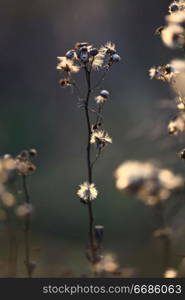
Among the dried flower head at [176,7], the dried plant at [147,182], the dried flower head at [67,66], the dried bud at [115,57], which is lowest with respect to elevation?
the dried plant at [147,182]

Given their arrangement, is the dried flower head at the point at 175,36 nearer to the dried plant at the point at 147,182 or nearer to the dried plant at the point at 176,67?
the dried plant at the point at 176,67

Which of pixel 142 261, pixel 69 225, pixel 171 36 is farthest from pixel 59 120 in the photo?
pixel 171 36

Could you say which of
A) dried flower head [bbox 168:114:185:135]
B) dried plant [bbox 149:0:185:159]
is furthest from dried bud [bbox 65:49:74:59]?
dried flower head [bbox 168:114:185:135]

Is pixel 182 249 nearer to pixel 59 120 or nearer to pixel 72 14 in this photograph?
pixel 59 120

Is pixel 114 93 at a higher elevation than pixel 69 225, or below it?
higher

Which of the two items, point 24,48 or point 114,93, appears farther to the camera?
point 24,48

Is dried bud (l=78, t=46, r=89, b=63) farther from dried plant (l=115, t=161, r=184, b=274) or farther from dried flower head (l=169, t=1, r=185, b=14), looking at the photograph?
dried plant (l=115, t=161, r=184, b=274)

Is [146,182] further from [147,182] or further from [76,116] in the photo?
[76,116]

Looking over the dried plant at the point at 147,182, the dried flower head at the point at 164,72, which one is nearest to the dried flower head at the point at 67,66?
the dried flower head at the point at 164,72
